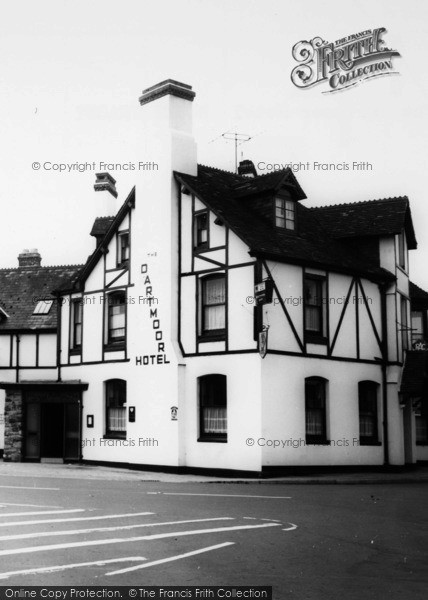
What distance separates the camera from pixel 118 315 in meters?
30.6

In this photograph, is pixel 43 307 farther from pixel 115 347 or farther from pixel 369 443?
pixel 369 443

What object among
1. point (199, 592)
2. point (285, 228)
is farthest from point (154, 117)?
point (199, 592)

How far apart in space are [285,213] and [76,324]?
32.3ft

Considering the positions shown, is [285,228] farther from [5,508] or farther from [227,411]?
[5,508]

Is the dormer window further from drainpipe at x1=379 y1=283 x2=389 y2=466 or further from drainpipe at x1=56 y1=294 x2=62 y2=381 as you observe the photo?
drainpipe at x1=56 y1=294 x2=62 y2=381

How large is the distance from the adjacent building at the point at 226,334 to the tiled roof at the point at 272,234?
0.29 feet

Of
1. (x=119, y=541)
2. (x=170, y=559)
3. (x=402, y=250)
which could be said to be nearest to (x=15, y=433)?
(x=402, y=250)

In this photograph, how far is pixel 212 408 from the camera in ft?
86.2

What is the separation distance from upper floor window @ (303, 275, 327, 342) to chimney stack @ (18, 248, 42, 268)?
18.6m

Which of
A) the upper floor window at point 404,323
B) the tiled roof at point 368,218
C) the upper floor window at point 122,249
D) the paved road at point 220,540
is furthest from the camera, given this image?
the upper floor window at point 404,323

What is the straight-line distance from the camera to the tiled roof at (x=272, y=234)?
84.4 ft

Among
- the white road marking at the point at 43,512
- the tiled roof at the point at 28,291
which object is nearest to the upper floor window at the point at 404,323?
the tiled roof at the point at 28,291

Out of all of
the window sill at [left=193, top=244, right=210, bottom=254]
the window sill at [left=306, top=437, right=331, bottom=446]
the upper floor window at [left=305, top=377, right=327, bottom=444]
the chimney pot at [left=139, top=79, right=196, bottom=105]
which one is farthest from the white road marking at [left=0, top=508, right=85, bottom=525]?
the chimney pot at [left=139, top=79, right=196, bottom=105]

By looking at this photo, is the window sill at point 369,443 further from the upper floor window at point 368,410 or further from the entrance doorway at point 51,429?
the entrance doorway at point 51,429
